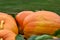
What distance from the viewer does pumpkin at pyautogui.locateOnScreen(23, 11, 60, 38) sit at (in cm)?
149

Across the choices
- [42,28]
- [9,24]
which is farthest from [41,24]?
[9,24]

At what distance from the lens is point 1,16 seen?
1597 mm

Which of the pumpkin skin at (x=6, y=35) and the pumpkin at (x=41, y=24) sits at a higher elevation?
the pumpkin at (x=41, y=24)

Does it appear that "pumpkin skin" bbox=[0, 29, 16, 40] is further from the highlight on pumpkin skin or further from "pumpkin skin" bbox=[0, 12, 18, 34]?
the highlight on pumpkin skin

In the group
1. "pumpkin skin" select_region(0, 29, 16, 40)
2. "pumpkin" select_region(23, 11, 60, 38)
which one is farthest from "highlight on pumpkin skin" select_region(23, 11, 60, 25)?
"pumpkin skin" select_region(0, 29, 16, 40)

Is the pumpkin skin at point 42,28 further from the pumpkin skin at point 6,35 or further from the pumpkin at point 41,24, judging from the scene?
the pumpkin skin at point 6,35

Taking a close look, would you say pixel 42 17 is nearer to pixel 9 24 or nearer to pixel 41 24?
pixel 41 24

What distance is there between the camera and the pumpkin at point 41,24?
58.8 inches

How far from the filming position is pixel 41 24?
150cm

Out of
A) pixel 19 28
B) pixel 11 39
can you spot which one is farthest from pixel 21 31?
pixel 11 39

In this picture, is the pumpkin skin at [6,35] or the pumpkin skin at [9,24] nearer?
the pumpkin skin at [6,35]

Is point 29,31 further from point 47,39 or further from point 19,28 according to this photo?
point 47,39

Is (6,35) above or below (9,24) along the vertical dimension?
below

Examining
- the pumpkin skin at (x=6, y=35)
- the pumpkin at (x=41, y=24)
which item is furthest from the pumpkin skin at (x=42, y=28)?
the pumpkin skin at (x=6, y=35)
